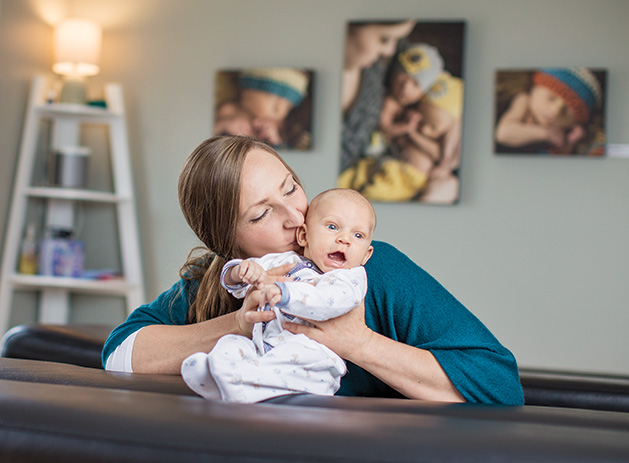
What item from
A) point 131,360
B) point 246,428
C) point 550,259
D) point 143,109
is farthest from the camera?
point 143,109

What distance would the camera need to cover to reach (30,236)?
A: 4184mm

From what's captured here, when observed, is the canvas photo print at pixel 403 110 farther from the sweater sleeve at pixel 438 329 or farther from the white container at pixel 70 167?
the sweater sleeve at pixel 438 329

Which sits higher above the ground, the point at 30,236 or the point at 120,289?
the point at 30,236

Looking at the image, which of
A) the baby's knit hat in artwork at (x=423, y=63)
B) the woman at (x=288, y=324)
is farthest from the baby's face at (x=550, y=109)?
the woman at (x=288, y=324)

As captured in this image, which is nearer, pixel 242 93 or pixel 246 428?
pixel 246 428

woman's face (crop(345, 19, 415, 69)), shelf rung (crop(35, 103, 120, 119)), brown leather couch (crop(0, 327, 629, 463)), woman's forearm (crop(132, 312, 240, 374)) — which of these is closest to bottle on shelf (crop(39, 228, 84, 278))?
shelf rung (crop(35, 103, 120, 119))

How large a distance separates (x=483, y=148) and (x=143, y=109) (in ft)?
7.05

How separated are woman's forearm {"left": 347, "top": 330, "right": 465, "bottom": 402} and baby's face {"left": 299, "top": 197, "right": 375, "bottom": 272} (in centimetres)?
19

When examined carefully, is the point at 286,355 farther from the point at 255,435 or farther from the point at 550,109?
the point at 550,109

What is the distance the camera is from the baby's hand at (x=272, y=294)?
1158mm

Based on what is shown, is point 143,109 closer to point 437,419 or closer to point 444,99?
point 444,99

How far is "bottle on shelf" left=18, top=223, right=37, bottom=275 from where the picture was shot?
13.7 feet

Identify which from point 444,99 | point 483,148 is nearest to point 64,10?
point 444,99

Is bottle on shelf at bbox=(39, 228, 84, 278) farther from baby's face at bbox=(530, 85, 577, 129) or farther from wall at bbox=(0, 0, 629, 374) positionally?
baby's face at bbox=(530, 85, 577, 129)
